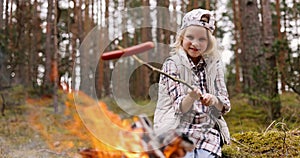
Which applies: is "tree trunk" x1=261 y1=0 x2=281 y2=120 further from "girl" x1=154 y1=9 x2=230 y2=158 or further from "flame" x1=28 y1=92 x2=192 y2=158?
"girl" x1=154 y1=9 x2=230 y2=158

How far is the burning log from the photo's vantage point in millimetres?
2113

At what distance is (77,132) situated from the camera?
7.35m

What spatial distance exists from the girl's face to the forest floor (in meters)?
0.67

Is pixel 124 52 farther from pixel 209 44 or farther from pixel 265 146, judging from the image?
pixel 265 146

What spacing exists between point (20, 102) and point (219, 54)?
30.1 feet

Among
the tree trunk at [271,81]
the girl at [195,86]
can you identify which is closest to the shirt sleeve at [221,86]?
the girl at [195,86]

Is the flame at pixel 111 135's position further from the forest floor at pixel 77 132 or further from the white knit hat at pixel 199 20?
the white knit hat at pixel 199 20

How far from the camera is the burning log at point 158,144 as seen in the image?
83.2 inches

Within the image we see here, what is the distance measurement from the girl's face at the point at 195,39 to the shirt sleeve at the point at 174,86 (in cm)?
12

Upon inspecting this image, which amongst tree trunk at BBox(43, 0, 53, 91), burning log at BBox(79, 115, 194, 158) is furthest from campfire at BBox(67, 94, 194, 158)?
tree trunk at BBox(43, 0, 53, 91)

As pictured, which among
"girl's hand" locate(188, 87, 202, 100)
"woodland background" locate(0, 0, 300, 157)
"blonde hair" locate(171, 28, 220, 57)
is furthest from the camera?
"woodland background" locate(0, 0, 300, 157)

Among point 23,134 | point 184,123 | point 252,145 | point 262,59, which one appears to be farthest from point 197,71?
point 23,134

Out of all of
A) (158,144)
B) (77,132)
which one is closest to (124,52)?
(158,144)

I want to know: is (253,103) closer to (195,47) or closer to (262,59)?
(262,59)
